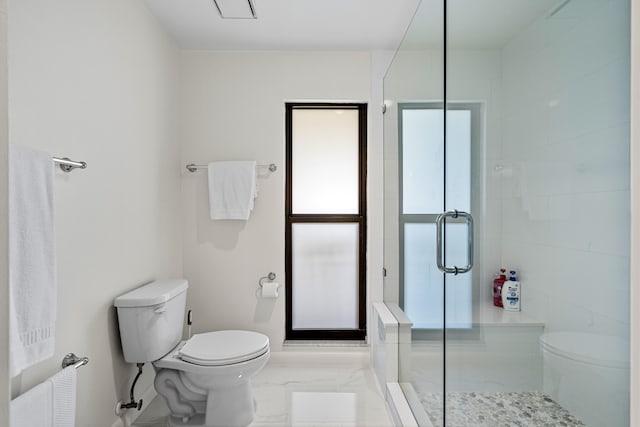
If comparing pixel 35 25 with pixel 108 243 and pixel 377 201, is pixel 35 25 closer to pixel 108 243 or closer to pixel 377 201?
pixel 108 243

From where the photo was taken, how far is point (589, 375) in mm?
906

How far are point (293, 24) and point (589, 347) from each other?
2.29m

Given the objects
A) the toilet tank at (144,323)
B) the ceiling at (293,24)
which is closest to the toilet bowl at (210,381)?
the toilet tank at (144,323)

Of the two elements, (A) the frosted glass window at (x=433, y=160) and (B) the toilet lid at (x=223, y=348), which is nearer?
(A) the frosted glass window at (x=433, y=160)

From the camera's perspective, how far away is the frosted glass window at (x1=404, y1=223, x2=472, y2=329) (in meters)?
1.52

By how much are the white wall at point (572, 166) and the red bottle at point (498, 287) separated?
0.07 m

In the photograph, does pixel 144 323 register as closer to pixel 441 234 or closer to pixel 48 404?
pixel 48 404

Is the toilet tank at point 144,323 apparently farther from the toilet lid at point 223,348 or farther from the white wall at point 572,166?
the white wall at point 572,166

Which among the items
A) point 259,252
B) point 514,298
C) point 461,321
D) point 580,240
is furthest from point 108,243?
point 580,240

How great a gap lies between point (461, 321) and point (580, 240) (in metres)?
0.69

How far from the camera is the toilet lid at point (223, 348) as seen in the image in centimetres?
209

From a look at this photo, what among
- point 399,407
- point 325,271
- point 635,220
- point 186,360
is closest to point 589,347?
point 635,220

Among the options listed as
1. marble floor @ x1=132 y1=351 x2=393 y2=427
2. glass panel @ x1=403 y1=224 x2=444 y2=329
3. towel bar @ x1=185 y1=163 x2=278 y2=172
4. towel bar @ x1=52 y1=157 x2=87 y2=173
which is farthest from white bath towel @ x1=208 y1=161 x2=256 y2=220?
towel bar @ x1=52 y1=157 x2=87 y2=173

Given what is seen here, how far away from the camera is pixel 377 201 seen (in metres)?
3.01
